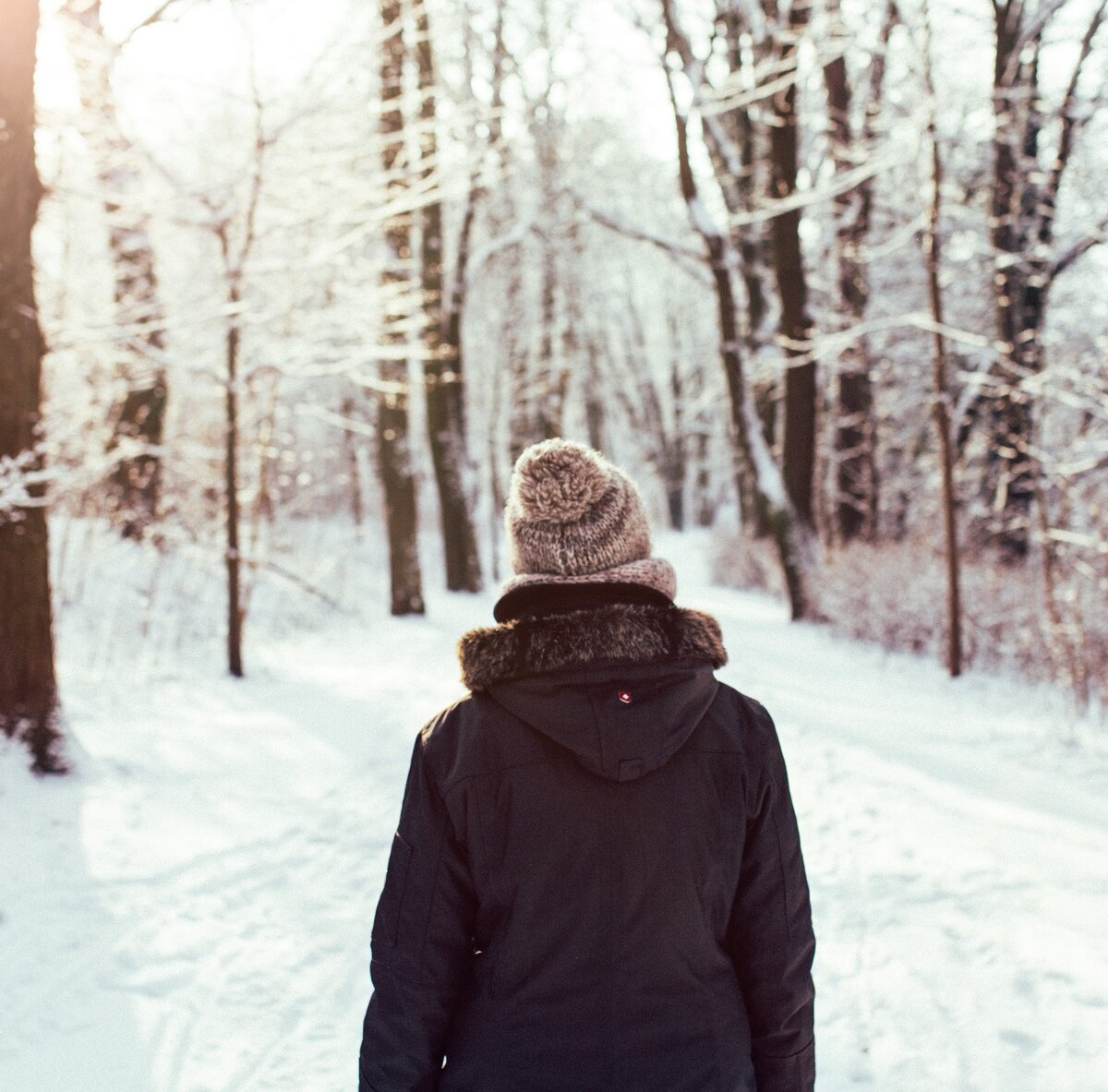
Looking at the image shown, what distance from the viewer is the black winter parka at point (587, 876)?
5.42 feet

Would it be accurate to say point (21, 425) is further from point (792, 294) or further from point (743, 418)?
point (792, 294)

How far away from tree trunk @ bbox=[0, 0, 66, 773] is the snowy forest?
0.02m

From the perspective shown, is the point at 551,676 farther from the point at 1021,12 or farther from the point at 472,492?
the point at 472,492

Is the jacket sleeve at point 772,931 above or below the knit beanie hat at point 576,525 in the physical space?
below

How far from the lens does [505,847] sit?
1706mm

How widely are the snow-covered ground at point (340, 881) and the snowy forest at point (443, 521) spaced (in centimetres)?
2

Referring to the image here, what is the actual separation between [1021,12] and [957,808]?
992 cm

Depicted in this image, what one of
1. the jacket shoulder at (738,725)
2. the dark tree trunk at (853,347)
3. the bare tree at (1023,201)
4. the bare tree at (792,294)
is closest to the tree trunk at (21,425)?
the jacket shoulder at (738,725)

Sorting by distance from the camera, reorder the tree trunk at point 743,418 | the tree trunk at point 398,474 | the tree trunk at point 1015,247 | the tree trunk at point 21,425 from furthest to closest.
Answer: the tree trunk at point 743,418 < the tree trunk at point 398,474 < the tree trunk at point 1015,247 < the tree trunk at point 21,425

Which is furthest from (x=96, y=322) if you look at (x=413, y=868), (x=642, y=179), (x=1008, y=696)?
(x=642, y=179)

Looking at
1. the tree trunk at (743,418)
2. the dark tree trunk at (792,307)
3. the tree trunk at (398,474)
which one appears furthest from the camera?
the dark tree trunk at (792,307)

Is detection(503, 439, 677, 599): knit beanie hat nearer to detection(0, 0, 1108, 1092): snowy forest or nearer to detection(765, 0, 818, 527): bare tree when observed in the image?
detection(0, 0, 1108, 1092): snowy forest

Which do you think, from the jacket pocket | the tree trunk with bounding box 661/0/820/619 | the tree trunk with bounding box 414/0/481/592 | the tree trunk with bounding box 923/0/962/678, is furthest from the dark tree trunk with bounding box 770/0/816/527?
the jacket pocket

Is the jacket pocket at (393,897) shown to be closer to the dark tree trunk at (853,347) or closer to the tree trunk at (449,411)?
the tree trunk at (449,411)
